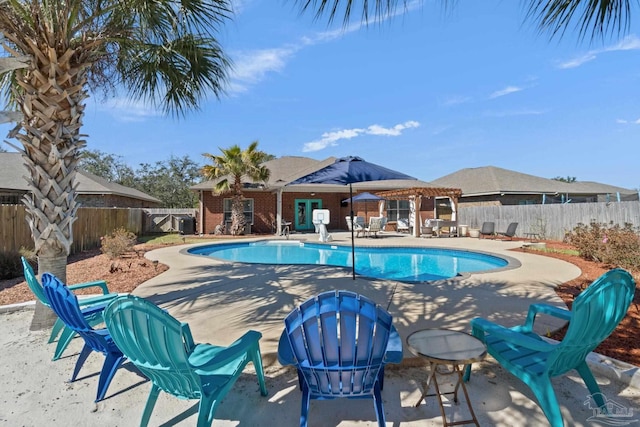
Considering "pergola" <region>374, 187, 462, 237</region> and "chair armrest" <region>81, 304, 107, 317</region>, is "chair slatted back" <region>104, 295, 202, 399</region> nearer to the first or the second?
"chair armrest" <region>81, 304, 107, 317</region>

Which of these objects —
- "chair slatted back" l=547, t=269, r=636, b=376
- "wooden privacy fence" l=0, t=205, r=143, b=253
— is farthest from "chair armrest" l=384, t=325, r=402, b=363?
"wooden privacy fence" l=0, t=205, r=143, b=253

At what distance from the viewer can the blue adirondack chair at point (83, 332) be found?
277cm

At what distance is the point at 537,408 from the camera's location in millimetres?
2607

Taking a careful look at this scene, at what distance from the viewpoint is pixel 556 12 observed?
7.16 ft

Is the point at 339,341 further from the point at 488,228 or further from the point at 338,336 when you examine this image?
the point at 488,228

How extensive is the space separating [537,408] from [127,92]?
7512 mm

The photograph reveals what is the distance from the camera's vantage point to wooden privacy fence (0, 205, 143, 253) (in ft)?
29.4

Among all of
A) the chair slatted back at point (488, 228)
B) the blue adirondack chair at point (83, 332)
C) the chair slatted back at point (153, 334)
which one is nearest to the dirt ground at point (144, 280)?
the blue adirondack chair at point (83, 332)

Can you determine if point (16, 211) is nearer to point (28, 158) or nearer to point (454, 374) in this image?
point (28, 158)

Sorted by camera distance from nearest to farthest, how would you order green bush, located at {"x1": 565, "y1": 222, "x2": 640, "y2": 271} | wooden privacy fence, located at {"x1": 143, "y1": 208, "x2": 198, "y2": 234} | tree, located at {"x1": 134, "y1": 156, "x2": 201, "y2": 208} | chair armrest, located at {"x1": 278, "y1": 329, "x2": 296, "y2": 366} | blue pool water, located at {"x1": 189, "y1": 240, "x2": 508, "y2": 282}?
1. chair armrest, located at {"x1": 278, "y1": 329, "x2": 296, "y2": 366}
2. green bush, located at {"x1": 565, "y1": 222, "x2": 640, "y2": 271}
3. blue pool water, located at {"x1": 189, "y1": 240, "x2": 508, "y2": 282}
4. wooden privacy fence, located at {"x1": 143, "y1": 208, "x2": 198, "y2": 234}
5. tree, located at {"x1": 134, "y1": 156, "x2": 201, "y2": 208}

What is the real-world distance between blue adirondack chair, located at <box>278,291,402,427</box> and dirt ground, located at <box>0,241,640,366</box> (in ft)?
9.79

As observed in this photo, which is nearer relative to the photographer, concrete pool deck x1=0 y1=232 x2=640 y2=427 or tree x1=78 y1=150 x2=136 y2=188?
concrete pool deck x1=0 y1=232 x2=640 y2=427

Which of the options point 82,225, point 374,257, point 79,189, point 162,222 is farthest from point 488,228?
point 79,189

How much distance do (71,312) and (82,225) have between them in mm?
12287
